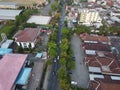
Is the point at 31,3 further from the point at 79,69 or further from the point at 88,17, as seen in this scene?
the point at 79,69

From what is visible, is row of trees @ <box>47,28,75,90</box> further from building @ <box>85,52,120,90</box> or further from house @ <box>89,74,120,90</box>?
house @ <box>89,74,120,90</box>

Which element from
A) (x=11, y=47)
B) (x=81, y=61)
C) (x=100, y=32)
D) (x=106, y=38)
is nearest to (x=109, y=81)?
(x=81, y=61)

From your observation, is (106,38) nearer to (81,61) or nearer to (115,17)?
(81,61)

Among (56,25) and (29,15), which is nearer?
(56,25)

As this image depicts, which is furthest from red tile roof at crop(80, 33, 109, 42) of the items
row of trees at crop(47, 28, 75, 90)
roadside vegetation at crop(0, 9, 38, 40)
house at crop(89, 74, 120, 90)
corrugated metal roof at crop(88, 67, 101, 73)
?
roadside vegetation at crop(0, 9, 38, 40)

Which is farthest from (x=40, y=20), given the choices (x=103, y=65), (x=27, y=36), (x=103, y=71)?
(x=103, y=71)

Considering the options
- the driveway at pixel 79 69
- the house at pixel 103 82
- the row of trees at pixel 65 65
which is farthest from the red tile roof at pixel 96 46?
the house at pixel 103 82

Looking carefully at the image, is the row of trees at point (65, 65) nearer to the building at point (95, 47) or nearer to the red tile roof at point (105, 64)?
the red tile roof at point (105, 64)
